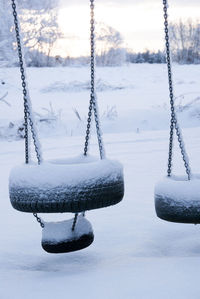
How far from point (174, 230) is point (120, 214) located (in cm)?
49

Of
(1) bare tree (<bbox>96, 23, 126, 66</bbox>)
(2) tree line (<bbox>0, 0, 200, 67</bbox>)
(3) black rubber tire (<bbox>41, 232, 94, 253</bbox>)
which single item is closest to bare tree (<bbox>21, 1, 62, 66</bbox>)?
(2) tree line (<bbox>0, 0, 200, 67</bbox>)

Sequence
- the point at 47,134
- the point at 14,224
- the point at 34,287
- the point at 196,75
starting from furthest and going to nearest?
the point at 196,75, the point at 47,134, the point at 14,224, the point at 34,287

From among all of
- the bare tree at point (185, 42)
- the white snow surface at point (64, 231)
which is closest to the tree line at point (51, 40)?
the bare tree at point (185, 42)

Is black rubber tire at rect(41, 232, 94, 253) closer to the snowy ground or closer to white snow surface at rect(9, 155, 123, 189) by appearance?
the snowy ground

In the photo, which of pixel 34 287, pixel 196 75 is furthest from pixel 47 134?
pixel 196 75

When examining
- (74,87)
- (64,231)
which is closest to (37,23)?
(74,87)

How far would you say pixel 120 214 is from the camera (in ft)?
10.4

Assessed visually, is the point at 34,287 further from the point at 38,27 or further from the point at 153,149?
the point at 38,27

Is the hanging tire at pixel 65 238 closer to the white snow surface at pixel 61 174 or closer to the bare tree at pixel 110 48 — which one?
the white snow surface at pixel 61 174

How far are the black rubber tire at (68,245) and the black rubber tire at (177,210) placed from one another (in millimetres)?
459

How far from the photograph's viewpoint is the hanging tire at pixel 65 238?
2373 mm

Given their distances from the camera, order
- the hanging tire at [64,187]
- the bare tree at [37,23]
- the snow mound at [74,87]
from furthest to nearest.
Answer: the bare tree at [37,23] < the snow mound at [74,87] < the hanging tire at [64,187]

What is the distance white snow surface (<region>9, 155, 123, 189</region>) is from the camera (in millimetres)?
2113

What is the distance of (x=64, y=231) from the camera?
95.7 inches
